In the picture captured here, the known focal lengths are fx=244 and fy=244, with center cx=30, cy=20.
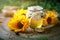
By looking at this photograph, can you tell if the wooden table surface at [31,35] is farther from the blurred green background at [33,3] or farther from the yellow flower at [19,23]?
the blurred green background at [33,3]

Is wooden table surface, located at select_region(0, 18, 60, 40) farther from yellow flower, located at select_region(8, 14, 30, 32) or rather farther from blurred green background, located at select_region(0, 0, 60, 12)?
blurred green background, located at select_region(0, 0, 60, 12)

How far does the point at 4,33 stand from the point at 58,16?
0.34m

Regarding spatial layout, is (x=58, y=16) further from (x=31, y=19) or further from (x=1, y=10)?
(x=1, y=10)

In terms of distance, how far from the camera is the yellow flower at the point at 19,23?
1.24 metres

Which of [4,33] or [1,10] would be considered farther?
[1,10]

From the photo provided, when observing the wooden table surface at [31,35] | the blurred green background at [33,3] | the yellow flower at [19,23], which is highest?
the blurred green background at [33,3]

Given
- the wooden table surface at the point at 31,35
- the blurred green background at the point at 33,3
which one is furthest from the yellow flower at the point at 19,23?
the blurred green background at the point at 33,3

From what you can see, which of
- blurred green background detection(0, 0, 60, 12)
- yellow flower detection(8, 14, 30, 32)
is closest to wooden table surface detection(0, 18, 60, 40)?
yellow flower detection(8, 14, 30, 32)

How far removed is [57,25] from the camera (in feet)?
4.40

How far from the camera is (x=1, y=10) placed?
1.39 metres

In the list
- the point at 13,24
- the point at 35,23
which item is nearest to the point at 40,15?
the point at 35,23

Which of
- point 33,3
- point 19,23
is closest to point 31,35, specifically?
point 19,23

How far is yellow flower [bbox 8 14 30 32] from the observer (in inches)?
48.7

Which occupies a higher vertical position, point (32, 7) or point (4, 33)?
point (32, 7)
